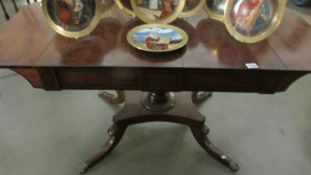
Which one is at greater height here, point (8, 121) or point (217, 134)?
point (8, 121)

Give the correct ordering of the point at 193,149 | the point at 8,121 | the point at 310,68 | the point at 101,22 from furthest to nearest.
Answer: the point at 8,121
the point at 193,149
the point at 101,22
the point at 310,68

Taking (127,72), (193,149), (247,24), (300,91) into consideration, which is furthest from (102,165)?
(300,91)

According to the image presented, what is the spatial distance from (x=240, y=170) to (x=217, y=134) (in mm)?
246

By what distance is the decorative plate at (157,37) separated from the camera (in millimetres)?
826

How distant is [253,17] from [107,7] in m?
0.58

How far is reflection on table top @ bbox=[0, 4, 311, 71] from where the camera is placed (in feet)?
2.54

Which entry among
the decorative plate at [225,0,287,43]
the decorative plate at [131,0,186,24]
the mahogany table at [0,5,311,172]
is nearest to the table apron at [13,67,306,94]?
the mahogany table at [0,5,311,172]

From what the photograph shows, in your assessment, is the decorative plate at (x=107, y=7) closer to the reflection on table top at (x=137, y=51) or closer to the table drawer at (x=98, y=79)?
the reflection on table top at (x=137, y=51)

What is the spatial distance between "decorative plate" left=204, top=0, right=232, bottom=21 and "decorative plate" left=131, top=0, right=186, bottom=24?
5.0 inches

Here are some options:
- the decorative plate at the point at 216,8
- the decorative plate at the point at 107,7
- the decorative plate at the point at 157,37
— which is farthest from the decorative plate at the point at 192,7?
the decorative plate at the point at 107,7

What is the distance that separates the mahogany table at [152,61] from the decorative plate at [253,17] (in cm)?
4

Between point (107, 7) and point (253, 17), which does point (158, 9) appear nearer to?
point (107, 7)

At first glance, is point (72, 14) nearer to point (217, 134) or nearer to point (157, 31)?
point (157, 31)

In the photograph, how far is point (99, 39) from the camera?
2.93ft
